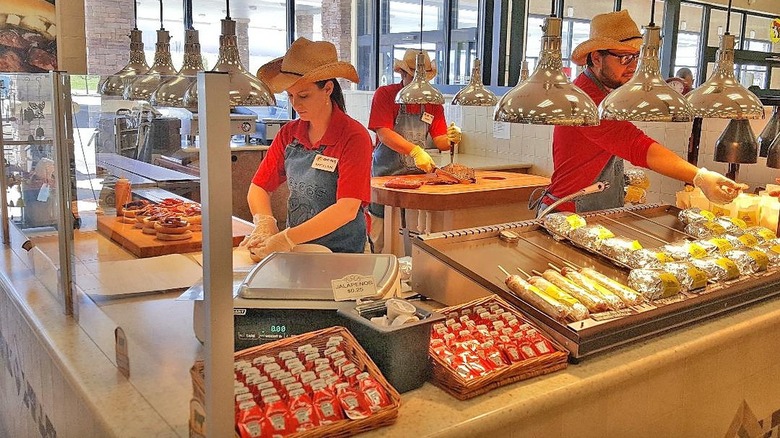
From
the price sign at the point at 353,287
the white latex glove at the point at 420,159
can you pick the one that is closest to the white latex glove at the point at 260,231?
the price sign at the point at 353,287

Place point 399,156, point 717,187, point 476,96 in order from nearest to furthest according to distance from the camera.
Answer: point 717,187, point 476,96, point 399,156

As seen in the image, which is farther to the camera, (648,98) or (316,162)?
(316,162)

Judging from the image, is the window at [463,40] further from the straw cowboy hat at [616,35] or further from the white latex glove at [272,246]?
the white latex glove at [272,246]

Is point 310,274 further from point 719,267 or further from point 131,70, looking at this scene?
point 719,267

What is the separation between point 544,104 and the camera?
1.97 meters

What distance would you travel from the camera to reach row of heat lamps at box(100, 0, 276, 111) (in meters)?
1.78

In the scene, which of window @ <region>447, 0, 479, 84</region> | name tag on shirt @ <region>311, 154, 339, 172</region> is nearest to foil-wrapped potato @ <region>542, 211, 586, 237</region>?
name tag on shirt @ <region>311, 154, 339, 172</region>

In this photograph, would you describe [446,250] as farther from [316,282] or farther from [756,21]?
[756,21]

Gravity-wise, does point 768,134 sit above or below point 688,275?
above

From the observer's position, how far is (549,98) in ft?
6.49

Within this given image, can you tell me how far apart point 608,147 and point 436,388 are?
175 cm

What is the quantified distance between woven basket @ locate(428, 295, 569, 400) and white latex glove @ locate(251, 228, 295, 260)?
1.06 metres

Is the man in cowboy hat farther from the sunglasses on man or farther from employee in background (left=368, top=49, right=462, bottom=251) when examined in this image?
employee in background (left=368, top=49, right=462, bottom=251)

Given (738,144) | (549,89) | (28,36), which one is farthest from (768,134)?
(28,36)
